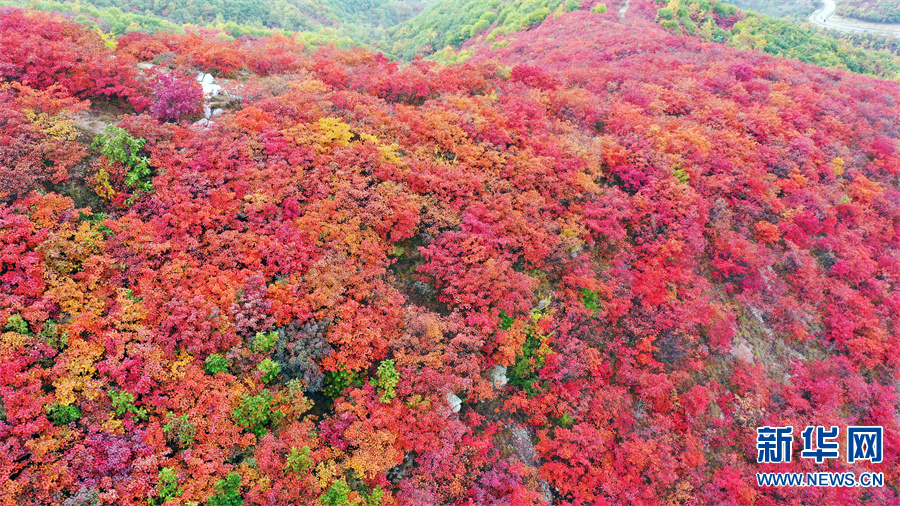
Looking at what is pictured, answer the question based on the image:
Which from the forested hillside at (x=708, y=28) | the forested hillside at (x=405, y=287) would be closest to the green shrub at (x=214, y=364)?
the forested hillside at (x=405, y=287)

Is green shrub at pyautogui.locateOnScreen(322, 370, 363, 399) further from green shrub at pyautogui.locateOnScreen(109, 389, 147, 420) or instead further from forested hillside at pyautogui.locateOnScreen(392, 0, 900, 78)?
forested hillside at pyautogui.locateOnScreen(392, 0, 900, 78)

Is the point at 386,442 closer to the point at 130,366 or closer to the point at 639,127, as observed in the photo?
the point at 130,366

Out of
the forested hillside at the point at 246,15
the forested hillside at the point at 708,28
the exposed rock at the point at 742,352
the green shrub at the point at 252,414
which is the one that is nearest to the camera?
the green shrub at the point at 252,414

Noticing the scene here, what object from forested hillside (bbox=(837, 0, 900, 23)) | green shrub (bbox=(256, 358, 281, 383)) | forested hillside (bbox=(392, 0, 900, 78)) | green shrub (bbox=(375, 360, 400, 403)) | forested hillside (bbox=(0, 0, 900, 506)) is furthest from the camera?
forested hillside (bbox=(837, 0, 900, 23))

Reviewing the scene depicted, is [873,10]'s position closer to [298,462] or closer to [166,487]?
[298,462]

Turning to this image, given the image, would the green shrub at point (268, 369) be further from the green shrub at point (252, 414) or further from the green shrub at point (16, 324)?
the green shrub at point (16, 324)

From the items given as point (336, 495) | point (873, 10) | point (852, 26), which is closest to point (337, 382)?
point (336, 495)

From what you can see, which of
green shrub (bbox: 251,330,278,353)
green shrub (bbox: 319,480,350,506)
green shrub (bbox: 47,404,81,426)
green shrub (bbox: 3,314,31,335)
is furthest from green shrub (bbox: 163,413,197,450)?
green shrub (bbox: 3,314,31,335)

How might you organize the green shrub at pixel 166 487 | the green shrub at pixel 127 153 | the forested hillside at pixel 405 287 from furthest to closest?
the green shrub at pixel 127 153 < the forested hillside at pixel 405 287 < the green shrub at pixel 166 487
